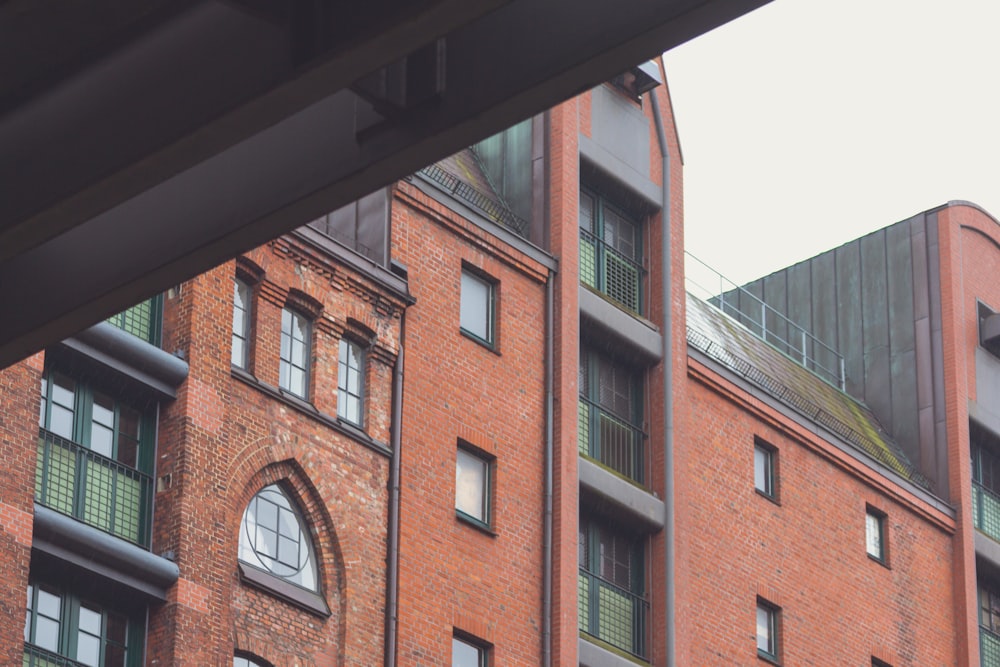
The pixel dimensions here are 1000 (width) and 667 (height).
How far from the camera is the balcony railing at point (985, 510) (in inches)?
1825

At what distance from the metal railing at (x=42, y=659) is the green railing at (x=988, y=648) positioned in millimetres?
24325

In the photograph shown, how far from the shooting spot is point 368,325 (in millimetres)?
31547

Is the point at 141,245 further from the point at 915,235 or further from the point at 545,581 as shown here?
the point at 915,235

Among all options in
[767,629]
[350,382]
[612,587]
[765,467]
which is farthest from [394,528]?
[765,467]

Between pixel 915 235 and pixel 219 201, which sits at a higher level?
pixel 915 235

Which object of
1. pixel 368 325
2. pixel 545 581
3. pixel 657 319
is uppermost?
pixel 657 319

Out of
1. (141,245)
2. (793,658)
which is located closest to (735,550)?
(793,658)

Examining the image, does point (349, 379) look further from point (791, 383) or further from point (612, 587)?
point (791, 383)

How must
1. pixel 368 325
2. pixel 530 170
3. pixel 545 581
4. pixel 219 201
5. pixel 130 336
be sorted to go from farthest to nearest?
pixel 530 170, pixel 545 581, pixel 368 325, pixel 130 336, pixel 219 201

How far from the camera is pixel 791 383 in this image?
43.9 metres

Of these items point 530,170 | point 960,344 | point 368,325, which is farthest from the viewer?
point 960,344

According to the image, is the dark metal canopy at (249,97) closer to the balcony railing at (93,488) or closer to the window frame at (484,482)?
the balcony railing at (93,488)

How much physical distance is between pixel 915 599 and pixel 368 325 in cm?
1647

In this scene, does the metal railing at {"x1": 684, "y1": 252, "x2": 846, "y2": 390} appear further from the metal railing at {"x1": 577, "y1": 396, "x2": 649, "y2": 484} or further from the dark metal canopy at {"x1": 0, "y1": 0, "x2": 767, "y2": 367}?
the dark metal canopy at {"x1": 0, "y1": 0, "x2": 767, "y2": 367}
